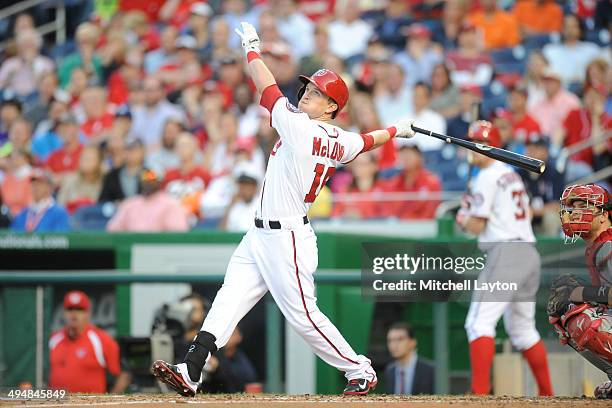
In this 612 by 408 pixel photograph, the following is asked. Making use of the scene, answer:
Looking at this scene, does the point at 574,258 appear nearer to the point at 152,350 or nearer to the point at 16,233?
the point at 152,350

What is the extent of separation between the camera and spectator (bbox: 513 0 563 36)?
1285cm

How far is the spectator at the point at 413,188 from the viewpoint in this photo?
10.7 m

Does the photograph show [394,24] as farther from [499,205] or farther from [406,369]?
[499,205]

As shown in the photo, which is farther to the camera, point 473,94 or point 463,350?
point 473,94

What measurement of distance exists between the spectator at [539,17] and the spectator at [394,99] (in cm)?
152

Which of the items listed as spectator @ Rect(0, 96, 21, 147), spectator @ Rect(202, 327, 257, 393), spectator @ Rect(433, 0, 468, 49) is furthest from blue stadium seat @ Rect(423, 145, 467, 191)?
spectator @ Rect(0, 96, 21, 147)

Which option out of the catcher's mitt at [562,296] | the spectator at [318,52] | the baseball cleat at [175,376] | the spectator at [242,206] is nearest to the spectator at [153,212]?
the spectator at [242,206]

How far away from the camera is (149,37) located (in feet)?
49.9

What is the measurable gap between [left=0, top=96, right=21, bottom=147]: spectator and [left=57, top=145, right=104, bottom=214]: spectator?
7.12ft

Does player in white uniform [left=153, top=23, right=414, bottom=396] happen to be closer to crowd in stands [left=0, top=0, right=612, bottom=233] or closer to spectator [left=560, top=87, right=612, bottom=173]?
crowd in stands [left=0, top=0, right=612, bottom=233]

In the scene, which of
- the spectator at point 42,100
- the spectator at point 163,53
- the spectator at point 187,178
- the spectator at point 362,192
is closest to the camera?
the spectator at point 362,192

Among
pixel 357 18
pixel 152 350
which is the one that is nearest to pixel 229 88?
pixel 357 18

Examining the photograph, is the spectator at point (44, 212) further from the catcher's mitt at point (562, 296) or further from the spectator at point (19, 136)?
the catcher's mitt at point (562, 296)

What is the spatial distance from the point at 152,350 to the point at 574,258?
318 centimetres
